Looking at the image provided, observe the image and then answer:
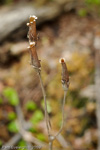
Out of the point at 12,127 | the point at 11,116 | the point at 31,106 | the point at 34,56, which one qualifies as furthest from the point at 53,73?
the point at 34,56

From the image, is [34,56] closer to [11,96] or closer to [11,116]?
[11,116]

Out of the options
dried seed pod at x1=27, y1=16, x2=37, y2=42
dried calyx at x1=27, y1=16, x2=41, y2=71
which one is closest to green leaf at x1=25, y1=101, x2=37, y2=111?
dried calyx at x1=27, y1=16, x2=41, y2=71

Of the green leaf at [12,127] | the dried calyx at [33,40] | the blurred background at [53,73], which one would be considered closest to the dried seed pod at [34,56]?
the dried calyx at [33,40]

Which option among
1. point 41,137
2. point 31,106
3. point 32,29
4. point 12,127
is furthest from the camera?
point 31,106

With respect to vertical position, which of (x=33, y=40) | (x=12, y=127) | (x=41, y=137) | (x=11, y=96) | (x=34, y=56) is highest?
(x=33, y=40)

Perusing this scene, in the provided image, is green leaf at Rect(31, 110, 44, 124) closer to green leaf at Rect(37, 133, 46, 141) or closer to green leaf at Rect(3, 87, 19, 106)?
green leaf at Rect(37, 133, 46, 141)

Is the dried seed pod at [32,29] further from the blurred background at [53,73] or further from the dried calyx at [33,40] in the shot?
the blurred background at [53,73]

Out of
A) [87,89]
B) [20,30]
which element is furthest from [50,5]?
[87,89]
